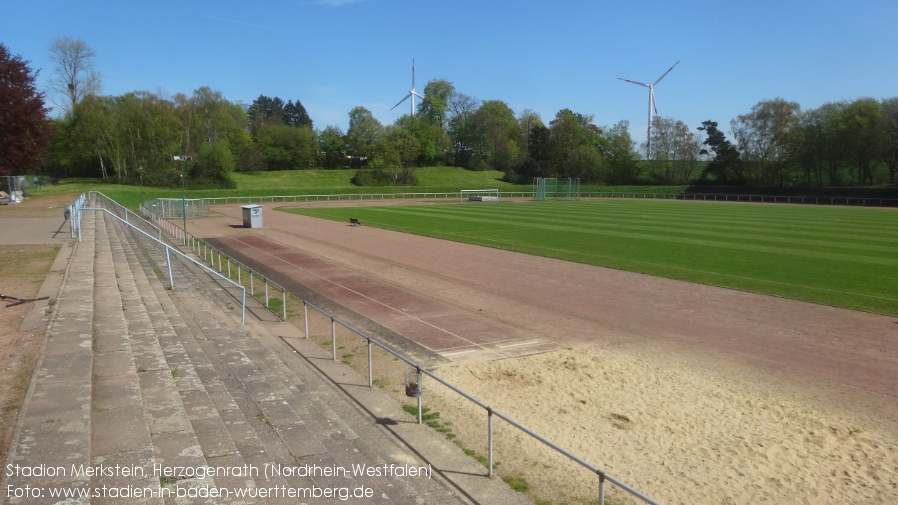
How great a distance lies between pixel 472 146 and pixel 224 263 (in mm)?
116036

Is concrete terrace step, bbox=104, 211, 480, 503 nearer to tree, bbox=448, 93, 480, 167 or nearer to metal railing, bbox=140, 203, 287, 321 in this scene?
metal railing, bbox=140, 203, 287, 321

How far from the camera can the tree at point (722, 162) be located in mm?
104625

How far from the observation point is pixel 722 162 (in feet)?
347

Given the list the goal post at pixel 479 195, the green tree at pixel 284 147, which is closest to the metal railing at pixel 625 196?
the goal post at pixel 479 195

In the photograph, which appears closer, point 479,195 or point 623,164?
point 479,195

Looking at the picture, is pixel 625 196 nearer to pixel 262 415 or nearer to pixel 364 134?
pixel 364 134

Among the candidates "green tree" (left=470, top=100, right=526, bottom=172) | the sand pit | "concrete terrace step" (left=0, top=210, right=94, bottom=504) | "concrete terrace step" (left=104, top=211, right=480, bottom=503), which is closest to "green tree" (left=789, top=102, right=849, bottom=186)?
"green tree" (left=470, top=100, right=526, bottom=172)

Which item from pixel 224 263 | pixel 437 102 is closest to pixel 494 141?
pixel 437 102

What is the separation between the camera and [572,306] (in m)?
20.4

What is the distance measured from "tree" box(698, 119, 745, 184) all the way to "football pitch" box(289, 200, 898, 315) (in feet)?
173

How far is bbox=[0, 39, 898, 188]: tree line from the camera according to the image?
9031 cm

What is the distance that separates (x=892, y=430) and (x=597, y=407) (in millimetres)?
4863

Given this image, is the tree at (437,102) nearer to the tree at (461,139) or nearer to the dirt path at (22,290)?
the tree at (461,139)

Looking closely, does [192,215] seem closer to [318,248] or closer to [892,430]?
[318,248]
